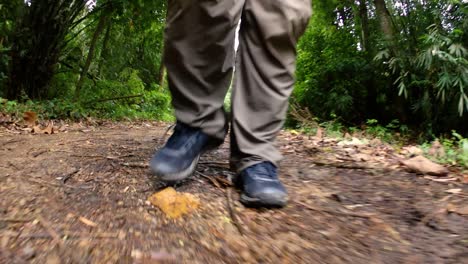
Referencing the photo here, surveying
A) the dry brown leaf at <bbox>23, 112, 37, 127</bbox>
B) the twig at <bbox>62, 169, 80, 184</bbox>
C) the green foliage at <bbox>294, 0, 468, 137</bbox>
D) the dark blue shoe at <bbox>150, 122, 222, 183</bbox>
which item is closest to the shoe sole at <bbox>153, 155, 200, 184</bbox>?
the dark blue shoe at <bbox>150, 122, 222, 183</bbox>

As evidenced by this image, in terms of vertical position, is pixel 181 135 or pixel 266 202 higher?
pixel 181 135

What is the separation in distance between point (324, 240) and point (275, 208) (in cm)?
23

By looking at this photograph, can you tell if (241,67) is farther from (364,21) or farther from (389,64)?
(364,21)

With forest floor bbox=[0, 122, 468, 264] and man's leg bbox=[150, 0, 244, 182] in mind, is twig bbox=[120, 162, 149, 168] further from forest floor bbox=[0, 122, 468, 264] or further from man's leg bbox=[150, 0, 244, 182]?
man's leg bbox=[150, 0, 244, 182]

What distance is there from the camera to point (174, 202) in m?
1.08

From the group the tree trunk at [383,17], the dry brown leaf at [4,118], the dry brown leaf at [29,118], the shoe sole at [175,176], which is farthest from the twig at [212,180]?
the tree trunk at [383,17]

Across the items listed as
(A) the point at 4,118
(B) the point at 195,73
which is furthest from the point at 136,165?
(A) the point at 4,118

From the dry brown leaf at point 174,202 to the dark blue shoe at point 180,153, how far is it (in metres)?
0.07

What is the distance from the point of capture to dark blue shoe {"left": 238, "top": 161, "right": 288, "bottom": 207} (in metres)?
1.14

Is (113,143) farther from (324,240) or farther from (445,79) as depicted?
(445,79)

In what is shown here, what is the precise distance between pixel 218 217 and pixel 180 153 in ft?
0.95

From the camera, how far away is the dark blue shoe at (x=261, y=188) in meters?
1.14

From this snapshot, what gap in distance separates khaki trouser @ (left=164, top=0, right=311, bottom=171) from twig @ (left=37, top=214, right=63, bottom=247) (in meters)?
0.53

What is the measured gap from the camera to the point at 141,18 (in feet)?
21.3
